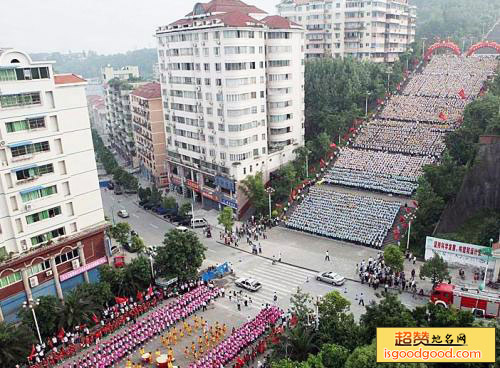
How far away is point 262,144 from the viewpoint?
4538 centimetres

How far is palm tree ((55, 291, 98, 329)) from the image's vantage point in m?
25.4

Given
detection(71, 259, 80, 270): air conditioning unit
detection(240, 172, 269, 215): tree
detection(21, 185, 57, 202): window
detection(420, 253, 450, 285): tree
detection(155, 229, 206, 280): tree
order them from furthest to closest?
detection(240, 172, 269, 215): tree
detection(71, 259, 80, 270): air conditioning unit
detection(155, 229, 206, 280): tree
detection(21, 185, 57, 202): window
detection(420, 253, 450, 285): tree

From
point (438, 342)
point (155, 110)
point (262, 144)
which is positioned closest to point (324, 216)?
point (262, 144)

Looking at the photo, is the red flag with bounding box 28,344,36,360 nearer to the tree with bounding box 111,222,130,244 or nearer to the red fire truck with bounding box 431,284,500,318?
the tree with bounding box 111,222,130,244

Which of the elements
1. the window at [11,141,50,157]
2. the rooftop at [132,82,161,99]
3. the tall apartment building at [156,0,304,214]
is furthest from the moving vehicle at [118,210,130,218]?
the window at [11,141,50,157]

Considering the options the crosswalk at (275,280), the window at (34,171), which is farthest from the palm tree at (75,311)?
the crosswalk at (275,280)

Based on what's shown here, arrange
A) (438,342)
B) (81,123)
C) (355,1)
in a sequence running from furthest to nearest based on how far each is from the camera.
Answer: (355,1), (81,123), (438,342)

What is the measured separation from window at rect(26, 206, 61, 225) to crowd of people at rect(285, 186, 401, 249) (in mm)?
19438

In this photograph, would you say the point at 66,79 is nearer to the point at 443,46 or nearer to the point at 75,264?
the point at 75,264

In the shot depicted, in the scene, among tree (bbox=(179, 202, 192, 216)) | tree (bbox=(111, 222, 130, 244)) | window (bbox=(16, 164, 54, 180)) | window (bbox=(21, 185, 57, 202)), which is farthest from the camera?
tree (bbox=(179, 202, 192, 216))

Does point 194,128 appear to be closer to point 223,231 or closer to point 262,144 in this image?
point 262,144

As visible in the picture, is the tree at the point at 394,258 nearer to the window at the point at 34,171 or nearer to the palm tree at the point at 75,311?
the palm tree at the point at 75,311

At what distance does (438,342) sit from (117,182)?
160ft

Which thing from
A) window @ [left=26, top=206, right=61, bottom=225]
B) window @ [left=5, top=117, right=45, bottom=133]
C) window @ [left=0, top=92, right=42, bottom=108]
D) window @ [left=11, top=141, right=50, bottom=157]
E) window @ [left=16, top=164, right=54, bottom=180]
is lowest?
window @ [left=26, top=206, right=61, bottom=225]
